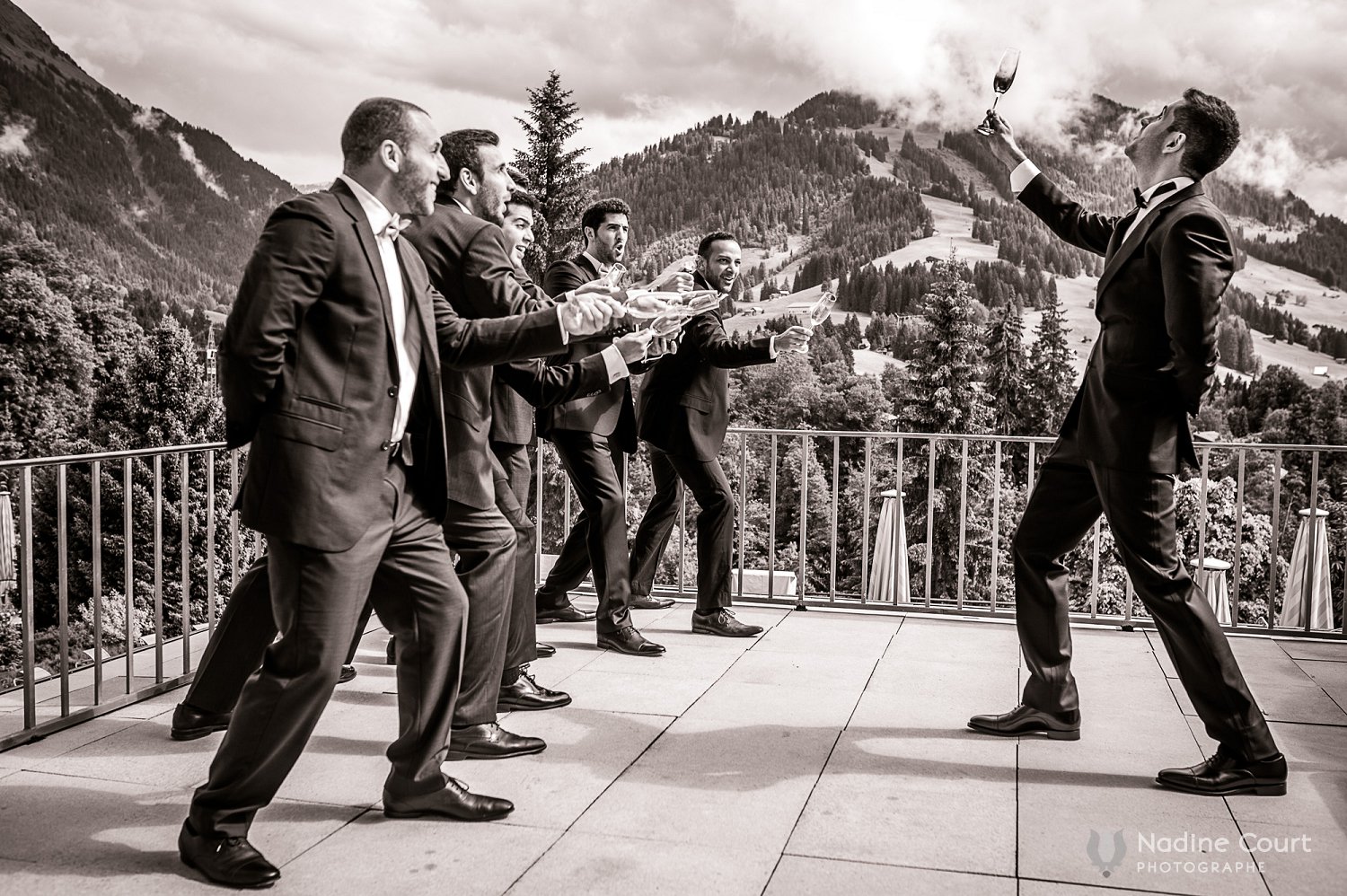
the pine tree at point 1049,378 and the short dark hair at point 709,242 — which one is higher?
the pine tree at point 1049,378

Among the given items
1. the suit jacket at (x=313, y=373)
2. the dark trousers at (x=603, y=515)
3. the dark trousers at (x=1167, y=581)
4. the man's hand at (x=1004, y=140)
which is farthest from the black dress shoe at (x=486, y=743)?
the man's hand at (x=1004, y=140)

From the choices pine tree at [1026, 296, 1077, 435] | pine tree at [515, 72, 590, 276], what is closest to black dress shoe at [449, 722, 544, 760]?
pine tree at [515, 72, 590, 276]

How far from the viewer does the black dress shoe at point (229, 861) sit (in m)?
2.52

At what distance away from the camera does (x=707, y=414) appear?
216 inches

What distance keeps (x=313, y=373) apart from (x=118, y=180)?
197 ft

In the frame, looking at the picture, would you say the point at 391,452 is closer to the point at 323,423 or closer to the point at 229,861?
the point at 323,423

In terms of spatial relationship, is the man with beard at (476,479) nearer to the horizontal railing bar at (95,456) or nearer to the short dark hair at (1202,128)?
the horizontal railing bar at (95,456)

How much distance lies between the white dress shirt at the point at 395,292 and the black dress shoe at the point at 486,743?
116cm

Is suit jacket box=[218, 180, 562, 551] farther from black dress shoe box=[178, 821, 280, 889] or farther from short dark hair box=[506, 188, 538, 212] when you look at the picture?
short dark hair box=[506, 188, 538, 212]

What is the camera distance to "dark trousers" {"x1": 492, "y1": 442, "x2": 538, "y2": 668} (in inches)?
154

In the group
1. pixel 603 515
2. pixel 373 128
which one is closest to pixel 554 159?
pixel 603 515

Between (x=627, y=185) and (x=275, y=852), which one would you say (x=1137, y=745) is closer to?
(x=275, y=852)

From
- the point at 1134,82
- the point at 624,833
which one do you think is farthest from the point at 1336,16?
the point at 624,833

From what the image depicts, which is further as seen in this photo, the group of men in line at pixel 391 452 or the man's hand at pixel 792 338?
the man's hand at pixel 792 338
